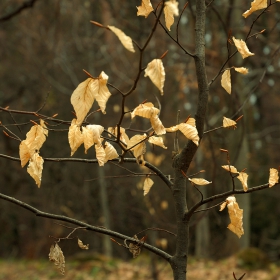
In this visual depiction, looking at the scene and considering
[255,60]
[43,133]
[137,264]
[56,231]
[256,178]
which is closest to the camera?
[43,133]

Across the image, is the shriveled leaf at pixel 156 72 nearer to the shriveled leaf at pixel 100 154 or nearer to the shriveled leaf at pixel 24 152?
the shriveled leaf at pixel 100 154

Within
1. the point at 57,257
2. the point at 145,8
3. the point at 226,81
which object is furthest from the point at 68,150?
the point at 145,8

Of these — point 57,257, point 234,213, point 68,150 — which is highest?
point 68,150

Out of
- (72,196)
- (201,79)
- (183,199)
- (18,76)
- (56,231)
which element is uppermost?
(18,76)

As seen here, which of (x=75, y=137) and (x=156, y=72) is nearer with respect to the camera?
(x=156, y=72)

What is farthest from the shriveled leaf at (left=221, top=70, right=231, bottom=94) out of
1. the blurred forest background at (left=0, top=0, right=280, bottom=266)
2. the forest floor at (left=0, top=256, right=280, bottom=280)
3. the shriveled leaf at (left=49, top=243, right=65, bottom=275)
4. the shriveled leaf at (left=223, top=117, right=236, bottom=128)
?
the blurred forest background at (left=0, top=0, right=280, bottom=266)

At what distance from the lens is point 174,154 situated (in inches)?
71.6

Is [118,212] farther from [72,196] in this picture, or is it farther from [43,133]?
[43,133]

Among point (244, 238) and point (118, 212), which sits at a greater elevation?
point (118, 212)

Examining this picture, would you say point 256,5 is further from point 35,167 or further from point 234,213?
point 35,167

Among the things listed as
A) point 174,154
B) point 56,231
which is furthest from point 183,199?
point 56,231

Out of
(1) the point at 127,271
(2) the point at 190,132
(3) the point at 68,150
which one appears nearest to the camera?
(2) the point at 190,132

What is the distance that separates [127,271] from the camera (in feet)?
28.6

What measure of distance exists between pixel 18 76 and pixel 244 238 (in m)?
9.80
